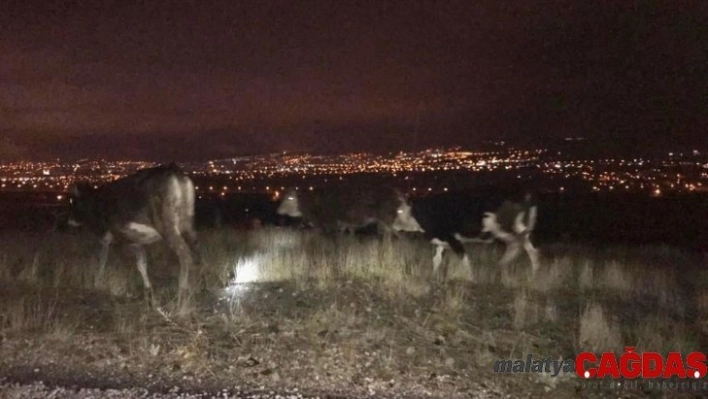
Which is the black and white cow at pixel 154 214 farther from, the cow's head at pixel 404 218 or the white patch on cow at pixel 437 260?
the cow's head at pixel 404 218

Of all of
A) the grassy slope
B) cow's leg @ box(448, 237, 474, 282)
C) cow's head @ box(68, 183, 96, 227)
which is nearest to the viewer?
the grassy slope

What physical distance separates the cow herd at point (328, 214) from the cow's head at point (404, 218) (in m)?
0.03

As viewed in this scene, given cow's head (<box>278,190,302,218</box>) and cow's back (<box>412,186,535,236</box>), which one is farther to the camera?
cow's head (<box>278,190,302,218</box>)

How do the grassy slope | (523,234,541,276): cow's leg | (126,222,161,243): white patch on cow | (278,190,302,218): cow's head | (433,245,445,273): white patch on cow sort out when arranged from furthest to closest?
(278,190,302,218): cow's head < (523,234,541,276): cow's leg < (433,245,445,273): white patch on cow < (126,222,161,243): white patch on cow < the grassy slope

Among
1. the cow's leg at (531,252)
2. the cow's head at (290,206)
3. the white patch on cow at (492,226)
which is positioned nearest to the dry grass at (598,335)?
the cow's leg at (531,252)

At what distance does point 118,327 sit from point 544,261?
1172 centimetres

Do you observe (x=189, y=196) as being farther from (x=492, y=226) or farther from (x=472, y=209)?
(x=492, y=226)

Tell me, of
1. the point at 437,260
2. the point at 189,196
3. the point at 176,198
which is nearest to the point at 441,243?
the point at 437,260

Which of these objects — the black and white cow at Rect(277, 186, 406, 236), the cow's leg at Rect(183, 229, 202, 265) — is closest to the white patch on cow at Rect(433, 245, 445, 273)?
the cow's leg at Rect(183, 229, 202, 265)

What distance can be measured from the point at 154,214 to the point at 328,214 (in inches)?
476

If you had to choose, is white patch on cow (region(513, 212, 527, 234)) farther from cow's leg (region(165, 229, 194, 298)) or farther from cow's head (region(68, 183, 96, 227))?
cow's head (region(68, 183, 96, 227))

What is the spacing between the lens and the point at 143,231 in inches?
507

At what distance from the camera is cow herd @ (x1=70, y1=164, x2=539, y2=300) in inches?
486

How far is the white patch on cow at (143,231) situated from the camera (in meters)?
12.8
